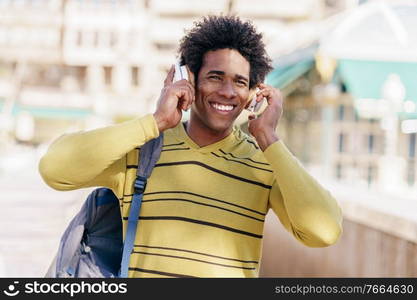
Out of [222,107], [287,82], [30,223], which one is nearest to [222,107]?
[222,107]

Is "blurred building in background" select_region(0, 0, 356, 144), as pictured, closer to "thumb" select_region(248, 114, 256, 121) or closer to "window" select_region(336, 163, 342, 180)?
"window" select_region(336, 163, 342, 180)

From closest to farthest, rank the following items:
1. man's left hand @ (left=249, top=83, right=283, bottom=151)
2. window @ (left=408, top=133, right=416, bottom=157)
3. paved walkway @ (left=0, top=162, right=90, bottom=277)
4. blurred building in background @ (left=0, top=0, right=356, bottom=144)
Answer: man's left hand @ (left=249, top=83, right=283, bottom=151) < paved walkway @ (left=0, top=162, right=90, bottom=277) < window @ (left=408, top=133, right=416, bottom=157) < blurred building in background @ (left=0, top=0, right=356, bottom=144)

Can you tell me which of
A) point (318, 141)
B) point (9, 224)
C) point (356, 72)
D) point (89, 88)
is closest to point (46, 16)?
point (89, 88)

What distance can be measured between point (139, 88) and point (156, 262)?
47440 millimetres

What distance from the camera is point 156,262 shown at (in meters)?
2.19

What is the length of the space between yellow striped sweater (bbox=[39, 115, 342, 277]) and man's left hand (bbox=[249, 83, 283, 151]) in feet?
0.13

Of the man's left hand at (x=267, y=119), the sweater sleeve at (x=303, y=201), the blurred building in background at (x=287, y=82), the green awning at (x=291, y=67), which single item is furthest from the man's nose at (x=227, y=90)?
the green awning at (x=291, y=67)

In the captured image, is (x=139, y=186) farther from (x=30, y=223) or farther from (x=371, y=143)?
(x=371, y=143)

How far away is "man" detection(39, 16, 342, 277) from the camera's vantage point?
7.20ft

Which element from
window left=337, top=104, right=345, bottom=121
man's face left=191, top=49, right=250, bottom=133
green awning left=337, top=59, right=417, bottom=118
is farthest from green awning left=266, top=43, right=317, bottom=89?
man's face left=191, top=49, right=250, bottom=133

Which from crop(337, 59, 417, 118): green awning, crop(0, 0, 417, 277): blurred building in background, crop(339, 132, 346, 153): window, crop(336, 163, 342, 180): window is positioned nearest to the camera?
crop(0, 0, 417, 277): blurred building in background

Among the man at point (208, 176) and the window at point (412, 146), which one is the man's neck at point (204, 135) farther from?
the window at point (412, 146)

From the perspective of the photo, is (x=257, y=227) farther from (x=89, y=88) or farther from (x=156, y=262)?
(x=89, y=88)

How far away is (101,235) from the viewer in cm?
235
